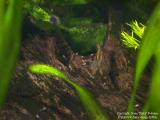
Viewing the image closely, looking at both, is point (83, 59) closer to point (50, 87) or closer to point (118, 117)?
point (50, 87)

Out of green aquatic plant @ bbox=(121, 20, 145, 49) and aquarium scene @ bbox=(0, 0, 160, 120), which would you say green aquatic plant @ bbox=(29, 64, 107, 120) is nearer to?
aquarium scene @ bbox=(0, 0, 160, 120)

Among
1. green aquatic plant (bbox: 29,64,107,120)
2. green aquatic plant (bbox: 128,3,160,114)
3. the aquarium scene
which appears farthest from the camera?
the aquarium scene

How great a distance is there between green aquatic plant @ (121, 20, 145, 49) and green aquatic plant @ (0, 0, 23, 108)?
69cm

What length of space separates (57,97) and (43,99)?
73mm

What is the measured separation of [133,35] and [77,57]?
324mm

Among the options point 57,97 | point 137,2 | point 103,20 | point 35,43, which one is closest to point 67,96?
point 57,97

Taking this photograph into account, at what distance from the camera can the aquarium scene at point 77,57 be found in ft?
4.60

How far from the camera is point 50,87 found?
1420 mm

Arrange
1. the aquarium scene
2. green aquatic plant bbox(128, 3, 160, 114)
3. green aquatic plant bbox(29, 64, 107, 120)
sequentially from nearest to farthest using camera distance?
green aquatic plant bbox(128, 3, 160, 114) < green aquatic plant bbox(29, 64, 107, 120) < the aquarium scene

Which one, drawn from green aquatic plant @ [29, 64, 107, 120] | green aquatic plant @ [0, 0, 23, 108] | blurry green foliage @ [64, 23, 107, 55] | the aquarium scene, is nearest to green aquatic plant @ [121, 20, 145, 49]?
the aquarium scene

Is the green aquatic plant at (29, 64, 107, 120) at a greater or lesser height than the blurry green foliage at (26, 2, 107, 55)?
lesser

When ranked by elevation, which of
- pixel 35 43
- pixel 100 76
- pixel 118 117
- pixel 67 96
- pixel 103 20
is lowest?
pixel 118 117

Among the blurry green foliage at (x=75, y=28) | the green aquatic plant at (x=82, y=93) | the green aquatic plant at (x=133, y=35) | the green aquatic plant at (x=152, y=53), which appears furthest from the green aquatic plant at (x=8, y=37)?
the green aquatic plant at (x=133, y=35)

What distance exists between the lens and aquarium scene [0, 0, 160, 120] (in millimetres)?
1401
